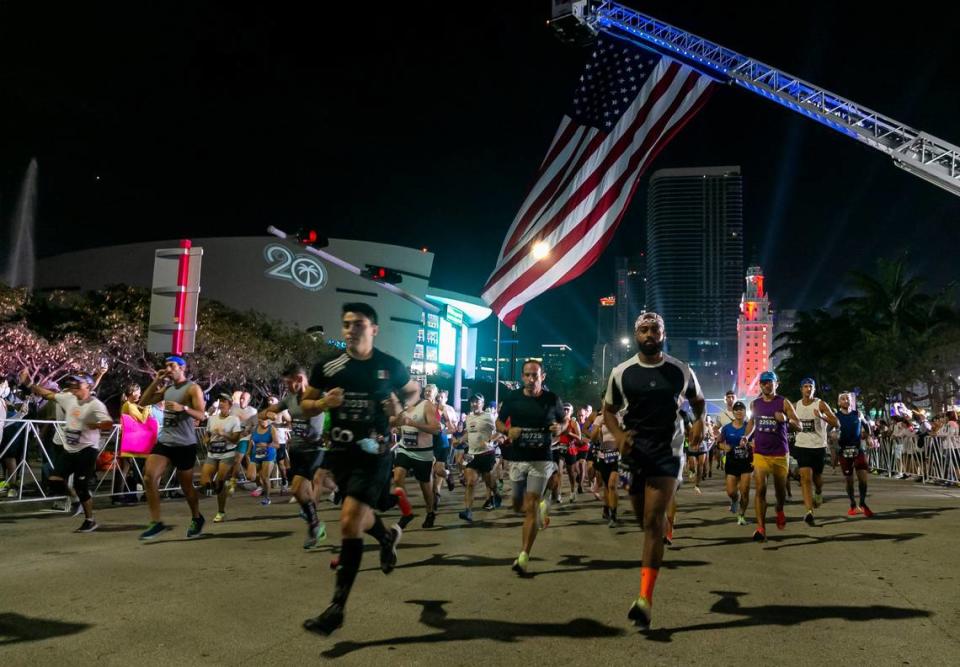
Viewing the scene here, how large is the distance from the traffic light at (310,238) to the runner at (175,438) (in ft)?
26.1

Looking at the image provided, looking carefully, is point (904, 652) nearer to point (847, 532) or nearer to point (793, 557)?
point (793, 557)

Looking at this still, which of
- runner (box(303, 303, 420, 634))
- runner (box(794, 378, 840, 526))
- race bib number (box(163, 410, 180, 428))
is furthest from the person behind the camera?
runner (box(794, 378, 840, 526))

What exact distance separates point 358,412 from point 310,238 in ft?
39.6

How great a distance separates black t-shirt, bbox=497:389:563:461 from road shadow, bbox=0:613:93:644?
4.15m

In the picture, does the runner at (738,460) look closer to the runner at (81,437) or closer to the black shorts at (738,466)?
the black shorts at (738,466)

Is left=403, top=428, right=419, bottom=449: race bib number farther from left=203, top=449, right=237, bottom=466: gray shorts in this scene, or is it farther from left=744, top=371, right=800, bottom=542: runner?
left=744, top=371, right=800, bottom=542: runner

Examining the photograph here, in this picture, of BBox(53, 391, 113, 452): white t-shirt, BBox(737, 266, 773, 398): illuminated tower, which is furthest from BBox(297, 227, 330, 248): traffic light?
BBox(737, 266, 773, 398): illuminated tower

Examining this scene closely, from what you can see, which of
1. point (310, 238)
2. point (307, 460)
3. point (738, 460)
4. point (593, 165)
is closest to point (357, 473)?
point (307, 460)

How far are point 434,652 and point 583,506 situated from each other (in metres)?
9.68

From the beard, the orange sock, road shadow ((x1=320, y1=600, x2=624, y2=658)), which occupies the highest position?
the beard

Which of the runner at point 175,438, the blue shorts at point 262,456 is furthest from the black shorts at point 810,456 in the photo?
the blue shorts at point 262,456

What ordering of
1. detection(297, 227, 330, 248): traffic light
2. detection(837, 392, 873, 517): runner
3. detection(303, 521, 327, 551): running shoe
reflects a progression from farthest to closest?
detection(297, 227, 330, 248): traffic light
detection(837, 392, 873, 517): runner
detection(303, 521, 327, 551): running shoe

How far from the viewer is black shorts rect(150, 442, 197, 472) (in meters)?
8.26

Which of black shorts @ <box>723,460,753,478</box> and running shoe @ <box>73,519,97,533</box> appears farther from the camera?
black shorts @ <box>723,460,753,478</box>
